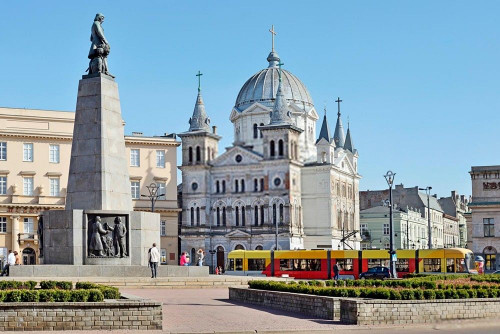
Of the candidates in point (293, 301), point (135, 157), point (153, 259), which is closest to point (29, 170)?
point (135, 157)

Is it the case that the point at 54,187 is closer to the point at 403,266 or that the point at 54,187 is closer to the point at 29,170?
the point at 29,170

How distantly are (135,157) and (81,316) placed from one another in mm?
67753

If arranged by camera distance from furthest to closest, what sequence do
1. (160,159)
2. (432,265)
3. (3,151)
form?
(160,159) < (3,151) < (432,265)

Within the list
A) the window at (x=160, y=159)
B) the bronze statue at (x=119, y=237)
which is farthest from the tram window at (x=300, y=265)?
the bronze statue at (x=119, y=237)

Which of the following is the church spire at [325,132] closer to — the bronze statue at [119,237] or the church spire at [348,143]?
the church spire at [348,143]

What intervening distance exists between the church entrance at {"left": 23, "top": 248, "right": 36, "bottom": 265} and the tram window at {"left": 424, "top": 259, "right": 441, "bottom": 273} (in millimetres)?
36391

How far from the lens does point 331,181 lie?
101750mm

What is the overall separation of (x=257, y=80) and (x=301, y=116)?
7.88 m

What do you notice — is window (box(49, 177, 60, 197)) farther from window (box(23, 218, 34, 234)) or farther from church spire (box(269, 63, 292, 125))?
church spire (box(269, 63, 292, 125))

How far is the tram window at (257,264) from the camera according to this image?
67.4 metres

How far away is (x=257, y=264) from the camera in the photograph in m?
68.1

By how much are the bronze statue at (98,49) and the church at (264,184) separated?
200 ft

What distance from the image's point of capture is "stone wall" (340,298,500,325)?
21984 mm

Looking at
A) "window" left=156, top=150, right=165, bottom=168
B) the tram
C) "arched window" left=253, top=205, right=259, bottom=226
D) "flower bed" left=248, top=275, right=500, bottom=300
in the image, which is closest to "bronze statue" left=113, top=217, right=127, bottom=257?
"flower bed" left=248, top=275, right=500, bottom=300
